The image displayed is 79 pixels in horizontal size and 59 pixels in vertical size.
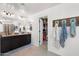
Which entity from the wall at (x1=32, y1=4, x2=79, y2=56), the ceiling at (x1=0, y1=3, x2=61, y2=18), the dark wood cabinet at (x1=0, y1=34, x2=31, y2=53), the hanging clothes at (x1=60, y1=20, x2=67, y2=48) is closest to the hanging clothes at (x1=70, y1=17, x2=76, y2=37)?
the wall at (x1=32, y1=4, x2=79, y2=56)

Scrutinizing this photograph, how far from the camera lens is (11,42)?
178 inches

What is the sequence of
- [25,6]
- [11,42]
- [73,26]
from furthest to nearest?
[11,42] < [25,6] < [73,26]

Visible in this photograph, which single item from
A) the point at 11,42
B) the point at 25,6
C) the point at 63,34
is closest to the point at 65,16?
the point at 63,34

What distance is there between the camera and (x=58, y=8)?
3.90 metres

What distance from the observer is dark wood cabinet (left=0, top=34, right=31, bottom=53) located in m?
4.07

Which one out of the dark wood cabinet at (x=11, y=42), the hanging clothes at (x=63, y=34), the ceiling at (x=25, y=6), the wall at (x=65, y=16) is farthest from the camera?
the dark wood cabinet at (x=11, y=42)

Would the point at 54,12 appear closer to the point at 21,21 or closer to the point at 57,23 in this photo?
the point at 57,23

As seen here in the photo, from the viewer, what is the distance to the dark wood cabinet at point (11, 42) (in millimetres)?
4074

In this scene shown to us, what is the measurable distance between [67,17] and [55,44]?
1328 mm

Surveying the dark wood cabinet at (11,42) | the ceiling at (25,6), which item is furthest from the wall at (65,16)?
the dark wood cabinet at (11,42)

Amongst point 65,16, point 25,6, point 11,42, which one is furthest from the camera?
point 11,42

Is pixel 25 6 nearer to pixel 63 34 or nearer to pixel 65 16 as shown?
pixel 65 16

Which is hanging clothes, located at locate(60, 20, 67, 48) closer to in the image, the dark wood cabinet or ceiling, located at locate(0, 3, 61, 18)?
ceiling, located at locate(0, 3, 61, 18)

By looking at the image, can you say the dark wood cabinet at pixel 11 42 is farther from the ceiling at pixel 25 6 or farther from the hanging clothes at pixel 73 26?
the hanging clothes at pixel 73 26
